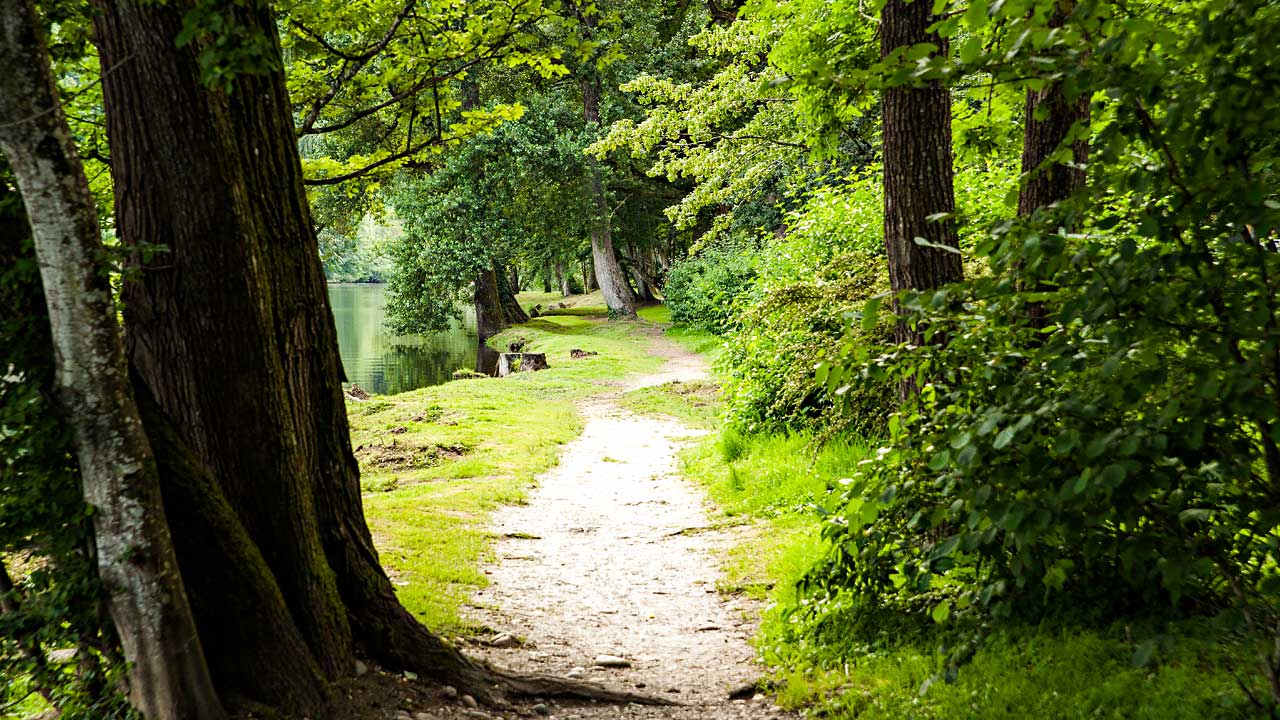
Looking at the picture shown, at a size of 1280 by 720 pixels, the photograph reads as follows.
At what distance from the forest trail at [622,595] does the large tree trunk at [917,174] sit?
2337mm

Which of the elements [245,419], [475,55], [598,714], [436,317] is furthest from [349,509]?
[436,317]

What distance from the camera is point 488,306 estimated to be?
2989 cm

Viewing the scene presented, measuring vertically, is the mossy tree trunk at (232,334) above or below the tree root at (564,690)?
above

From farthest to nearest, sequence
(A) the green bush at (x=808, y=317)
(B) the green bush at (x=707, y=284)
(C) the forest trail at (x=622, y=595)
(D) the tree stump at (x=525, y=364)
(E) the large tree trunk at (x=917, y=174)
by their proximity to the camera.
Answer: (B) the green bush at (x=707, y=284), (D) the tree stump at (x=525, y=364), (A) the green bush at (x=808, y=317), (E) the large tree trunk at (x=917, y=174), (C) the forest trail at (x=622, y=595)

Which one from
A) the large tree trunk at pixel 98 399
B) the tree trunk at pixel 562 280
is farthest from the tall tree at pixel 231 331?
the tree trunk at pixel 562 280

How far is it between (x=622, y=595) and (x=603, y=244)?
25403 mm

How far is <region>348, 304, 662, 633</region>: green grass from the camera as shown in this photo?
6.24 meters

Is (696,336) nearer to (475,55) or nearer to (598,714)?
(475,55)

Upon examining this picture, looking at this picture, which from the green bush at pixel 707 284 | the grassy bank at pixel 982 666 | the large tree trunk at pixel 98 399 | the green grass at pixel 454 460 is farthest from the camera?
the green bush at pixel 707 284

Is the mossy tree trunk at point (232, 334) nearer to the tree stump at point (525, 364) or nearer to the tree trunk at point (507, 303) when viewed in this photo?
the tree stump at point (525, 364)

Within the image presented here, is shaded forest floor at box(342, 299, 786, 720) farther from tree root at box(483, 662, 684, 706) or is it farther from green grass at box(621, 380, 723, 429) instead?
green grass at box(621, 380, 723, 429)

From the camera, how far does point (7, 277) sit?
2.96m

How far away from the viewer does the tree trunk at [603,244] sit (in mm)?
28031

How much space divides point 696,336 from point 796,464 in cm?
1713
